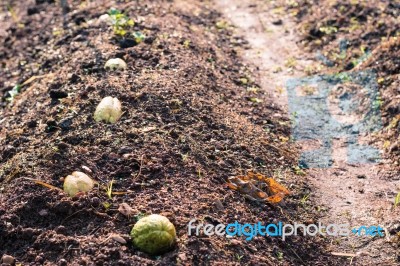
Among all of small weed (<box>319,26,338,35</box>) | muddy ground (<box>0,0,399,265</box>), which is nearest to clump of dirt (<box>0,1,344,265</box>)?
muddy ground (<box>0,0,399,265</box>)

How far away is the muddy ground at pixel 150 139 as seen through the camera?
4.62m

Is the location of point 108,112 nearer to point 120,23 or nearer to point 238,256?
point 238,256

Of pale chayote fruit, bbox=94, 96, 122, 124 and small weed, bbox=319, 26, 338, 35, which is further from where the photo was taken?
small weed, bbox=319, 26, 338, 35

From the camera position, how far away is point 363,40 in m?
8.10

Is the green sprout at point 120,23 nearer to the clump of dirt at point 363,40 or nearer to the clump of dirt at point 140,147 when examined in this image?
the clump of dirt at point 140,147

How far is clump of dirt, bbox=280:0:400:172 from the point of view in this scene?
680 cm

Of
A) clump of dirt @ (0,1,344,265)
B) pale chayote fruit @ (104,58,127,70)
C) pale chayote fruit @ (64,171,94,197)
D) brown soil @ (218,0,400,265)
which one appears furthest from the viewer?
pale chayote fruit @ (104,58,127,70)

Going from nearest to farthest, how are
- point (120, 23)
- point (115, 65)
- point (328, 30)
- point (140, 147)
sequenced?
point (140, 147), point (115, 65), point (120, 23), point (328, 30)

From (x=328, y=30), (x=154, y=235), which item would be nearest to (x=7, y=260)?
(x=154, y=235)

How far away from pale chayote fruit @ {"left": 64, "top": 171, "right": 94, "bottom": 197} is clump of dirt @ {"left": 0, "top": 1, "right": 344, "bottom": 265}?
0.09 m

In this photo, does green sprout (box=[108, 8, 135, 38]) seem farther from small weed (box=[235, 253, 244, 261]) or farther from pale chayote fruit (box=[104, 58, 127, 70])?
small weed (box=[235, 253, 244, 261])

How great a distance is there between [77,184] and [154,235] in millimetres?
892

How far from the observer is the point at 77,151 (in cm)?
539

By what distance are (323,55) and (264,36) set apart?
1057 mm
